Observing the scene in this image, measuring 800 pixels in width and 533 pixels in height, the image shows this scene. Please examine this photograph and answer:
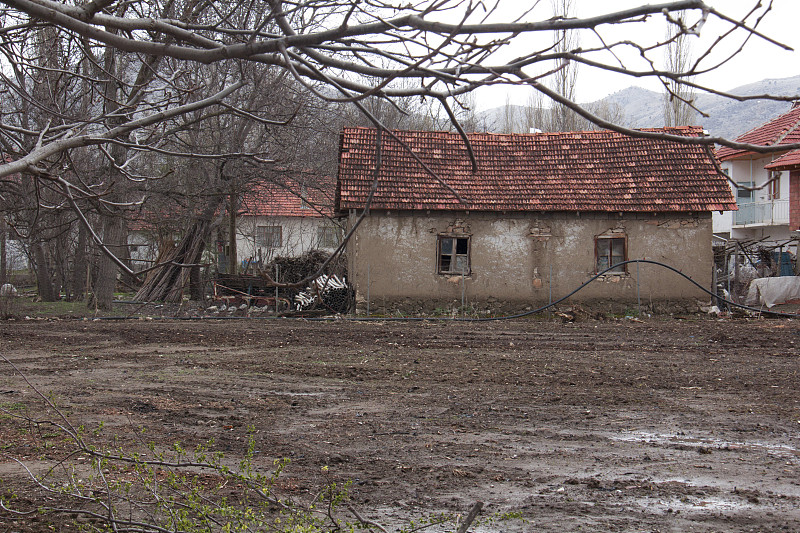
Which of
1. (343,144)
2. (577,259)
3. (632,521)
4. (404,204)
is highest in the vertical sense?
(343,144)

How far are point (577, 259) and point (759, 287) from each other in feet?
25.4

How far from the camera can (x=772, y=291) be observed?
2597cm

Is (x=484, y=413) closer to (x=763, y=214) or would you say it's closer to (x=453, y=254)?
(x=453, y=254)

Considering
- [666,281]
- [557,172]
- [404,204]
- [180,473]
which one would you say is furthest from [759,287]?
[180,473]

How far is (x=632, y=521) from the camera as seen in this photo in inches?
183

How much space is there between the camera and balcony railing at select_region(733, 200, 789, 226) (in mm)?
38125

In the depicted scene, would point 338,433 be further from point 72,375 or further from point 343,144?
point 343,144

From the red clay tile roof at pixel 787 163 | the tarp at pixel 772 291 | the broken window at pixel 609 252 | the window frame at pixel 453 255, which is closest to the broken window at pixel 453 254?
the window frame at pixel 453 255

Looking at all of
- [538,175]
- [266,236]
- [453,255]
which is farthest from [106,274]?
[266,236]

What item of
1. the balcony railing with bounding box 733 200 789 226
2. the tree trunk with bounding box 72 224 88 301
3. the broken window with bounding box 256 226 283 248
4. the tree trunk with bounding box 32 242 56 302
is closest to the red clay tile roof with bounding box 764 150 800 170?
the balcony railing with bounding box 733 200 789 226

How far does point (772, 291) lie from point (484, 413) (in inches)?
857

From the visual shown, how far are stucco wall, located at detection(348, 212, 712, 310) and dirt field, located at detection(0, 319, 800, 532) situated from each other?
21.7 ft

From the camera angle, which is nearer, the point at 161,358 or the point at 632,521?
the point at 632,521

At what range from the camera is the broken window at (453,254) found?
23000mm
